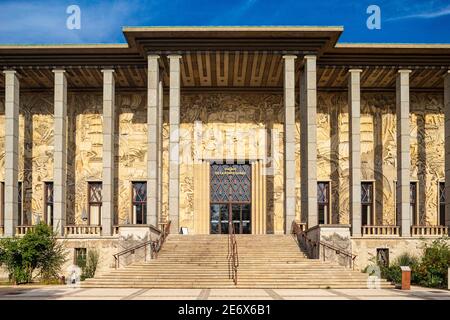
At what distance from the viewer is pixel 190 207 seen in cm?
3572

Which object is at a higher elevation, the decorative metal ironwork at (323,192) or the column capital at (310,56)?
the column capital at (310,56)

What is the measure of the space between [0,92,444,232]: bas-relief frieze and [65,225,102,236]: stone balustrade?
11.2 feet

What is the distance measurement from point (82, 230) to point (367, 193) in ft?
51.9

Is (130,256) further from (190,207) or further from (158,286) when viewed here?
(190,207)

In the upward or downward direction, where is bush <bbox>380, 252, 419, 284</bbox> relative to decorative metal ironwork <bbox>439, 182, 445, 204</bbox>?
downward

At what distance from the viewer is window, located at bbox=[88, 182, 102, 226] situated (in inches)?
1388

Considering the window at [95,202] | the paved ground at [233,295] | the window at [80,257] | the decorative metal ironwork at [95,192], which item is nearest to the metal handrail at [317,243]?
the paved ground at [233,295]

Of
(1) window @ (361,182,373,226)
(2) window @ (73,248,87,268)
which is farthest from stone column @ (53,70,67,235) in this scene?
(1) window @ (361,182,373,226)

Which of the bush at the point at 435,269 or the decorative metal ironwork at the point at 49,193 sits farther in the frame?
the decorative metal ironwork at the point at 49,193

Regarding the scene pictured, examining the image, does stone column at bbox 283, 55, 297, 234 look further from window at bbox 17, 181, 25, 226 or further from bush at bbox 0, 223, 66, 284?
window at bbox 17, 181, 25, 226

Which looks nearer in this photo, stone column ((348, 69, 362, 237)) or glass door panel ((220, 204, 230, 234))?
stone column ((348, 69, 362, 237))

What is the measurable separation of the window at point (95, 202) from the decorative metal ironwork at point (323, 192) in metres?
12.4

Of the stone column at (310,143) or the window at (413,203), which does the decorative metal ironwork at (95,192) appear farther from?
the window at (413,203)

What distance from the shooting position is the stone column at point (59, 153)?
1238 inches
